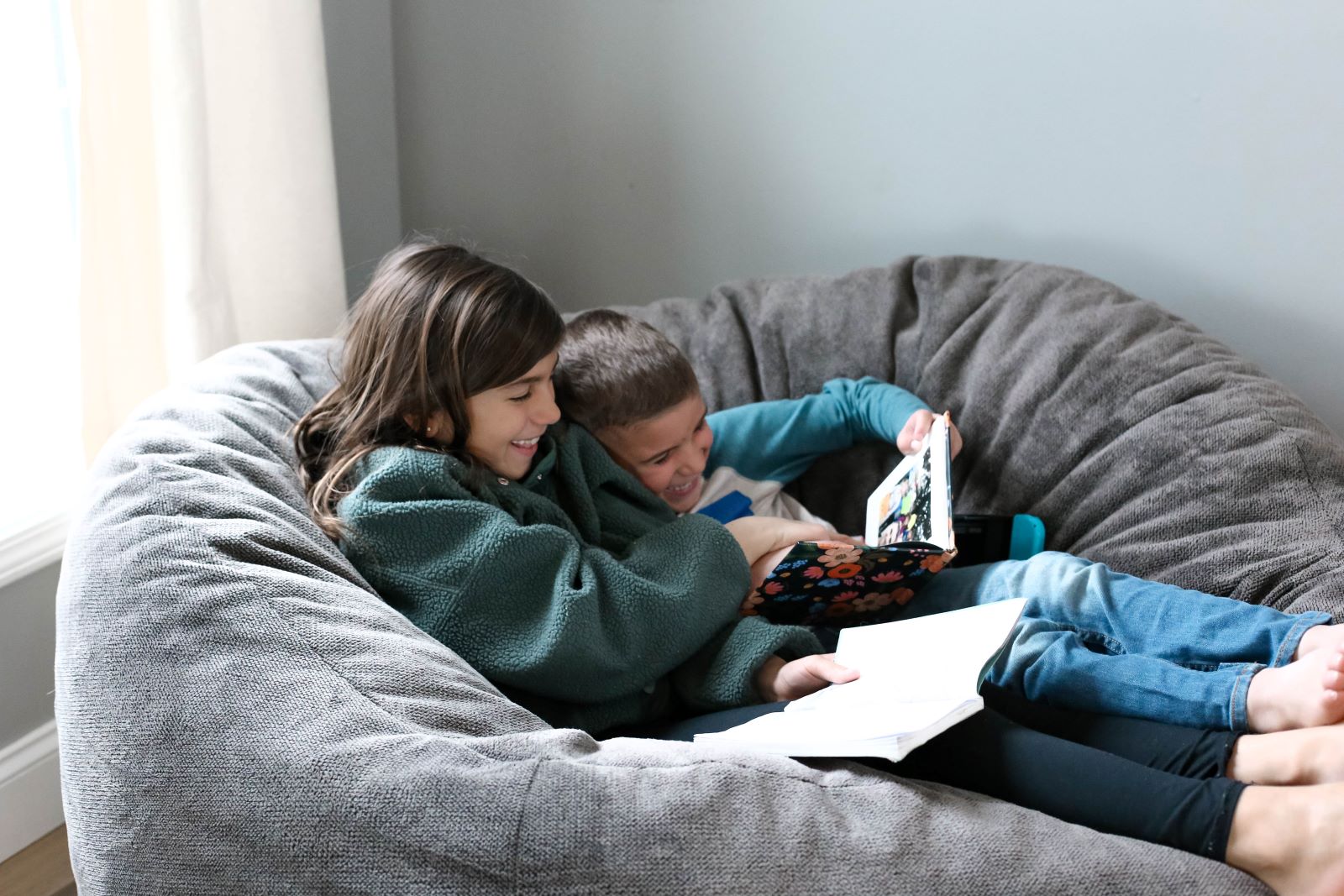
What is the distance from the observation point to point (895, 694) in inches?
45.1

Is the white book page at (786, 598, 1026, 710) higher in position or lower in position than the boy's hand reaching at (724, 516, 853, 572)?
higher

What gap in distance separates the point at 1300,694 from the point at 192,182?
155 cm

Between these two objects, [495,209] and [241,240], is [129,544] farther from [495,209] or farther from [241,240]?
[495,209]

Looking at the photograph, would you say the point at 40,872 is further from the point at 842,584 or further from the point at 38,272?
the point at 842,584

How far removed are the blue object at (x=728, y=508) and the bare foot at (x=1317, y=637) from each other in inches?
28.3

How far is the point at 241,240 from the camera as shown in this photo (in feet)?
6.28

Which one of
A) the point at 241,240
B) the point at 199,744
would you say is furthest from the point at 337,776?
the point at 241,240

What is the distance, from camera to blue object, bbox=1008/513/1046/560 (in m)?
1.69

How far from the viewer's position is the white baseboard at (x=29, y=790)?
5.80 feet

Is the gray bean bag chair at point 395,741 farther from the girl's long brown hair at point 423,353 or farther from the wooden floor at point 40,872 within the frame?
the wooden floor at point 40,872

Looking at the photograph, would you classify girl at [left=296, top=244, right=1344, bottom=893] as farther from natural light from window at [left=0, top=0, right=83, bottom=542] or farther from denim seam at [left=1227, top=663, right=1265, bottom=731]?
natural light from window at [left=0, top=0, right=83, bottom=542]

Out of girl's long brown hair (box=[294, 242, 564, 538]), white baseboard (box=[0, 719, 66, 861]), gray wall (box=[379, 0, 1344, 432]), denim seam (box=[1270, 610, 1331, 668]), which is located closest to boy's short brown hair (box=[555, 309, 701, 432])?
girl's long brown hair (box=[294, 242, 564, 538])

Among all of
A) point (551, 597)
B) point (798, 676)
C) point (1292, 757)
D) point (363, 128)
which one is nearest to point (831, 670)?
point (798, 676)

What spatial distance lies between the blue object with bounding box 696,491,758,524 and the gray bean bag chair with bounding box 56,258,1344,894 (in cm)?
49
